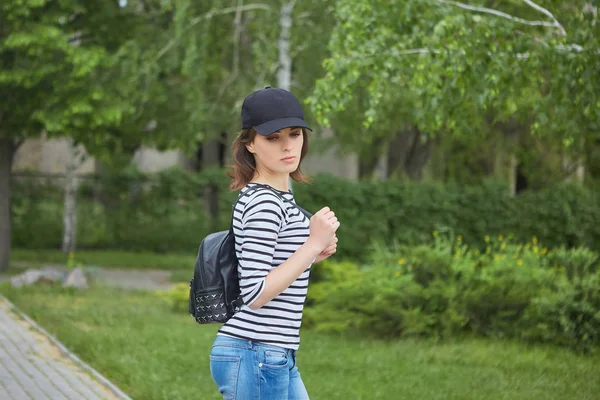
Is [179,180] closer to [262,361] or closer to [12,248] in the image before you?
[12,248]

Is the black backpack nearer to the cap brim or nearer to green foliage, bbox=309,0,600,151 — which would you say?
the cap brim

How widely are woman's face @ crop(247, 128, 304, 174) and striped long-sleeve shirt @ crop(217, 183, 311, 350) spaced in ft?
0.35

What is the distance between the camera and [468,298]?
35.9ft

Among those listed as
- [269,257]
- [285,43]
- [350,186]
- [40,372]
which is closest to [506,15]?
[40,372]

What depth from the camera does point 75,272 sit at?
1602 centimetres

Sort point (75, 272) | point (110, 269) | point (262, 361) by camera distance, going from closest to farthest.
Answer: point (262, 361)
point (75, 272)
point (110, 269)

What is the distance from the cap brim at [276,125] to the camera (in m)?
3.40

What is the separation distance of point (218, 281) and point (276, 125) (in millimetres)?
620

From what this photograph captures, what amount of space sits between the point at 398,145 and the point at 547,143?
462 centimetres

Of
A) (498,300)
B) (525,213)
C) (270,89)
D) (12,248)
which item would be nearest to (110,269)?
(12,248)

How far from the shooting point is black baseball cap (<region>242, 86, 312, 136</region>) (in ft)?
11.2

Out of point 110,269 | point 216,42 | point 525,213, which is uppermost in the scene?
point 216,42

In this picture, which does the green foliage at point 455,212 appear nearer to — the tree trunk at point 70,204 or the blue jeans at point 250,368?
the tree trunk at point 70,204

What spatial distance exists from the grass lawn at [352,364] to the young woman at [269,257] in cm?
431
